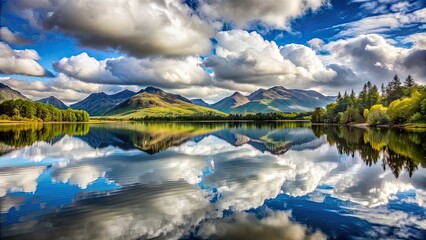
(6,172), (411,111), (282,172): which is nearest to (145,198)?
(282,172)

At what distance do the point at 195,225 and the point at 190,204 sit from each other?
374cm

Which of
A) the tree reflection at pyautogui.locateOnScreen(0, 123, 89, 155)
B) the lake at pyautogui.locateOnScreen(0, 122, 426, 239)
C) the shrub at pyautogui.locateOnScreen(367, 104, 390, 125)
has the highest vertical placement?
the shrub at pyautogui.locateOnScreen(367, 104, 390, 125)

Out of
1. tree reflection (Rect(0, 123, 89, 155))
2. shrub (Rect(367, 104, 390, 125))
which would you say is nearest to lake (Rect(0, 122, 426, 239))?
tree reflection (Rect(0, 123, 89, 155))

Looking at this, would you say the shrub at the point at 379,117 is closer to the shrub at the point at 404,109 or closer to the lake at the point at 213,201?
the shrub at the point at 404,109

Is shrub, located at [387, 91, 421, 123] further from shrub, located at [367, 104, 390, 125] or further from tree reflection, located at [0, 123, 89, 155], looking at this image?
tree reflection, located at [0, 123, 89, 155]

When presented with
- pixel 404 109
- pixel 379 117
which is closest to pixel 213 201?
pixel 404 109

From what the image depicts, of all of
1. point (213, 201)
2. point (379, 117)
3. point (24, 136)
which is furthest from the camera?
point (379, 117)

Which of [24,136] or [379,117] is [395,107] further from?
[24,136]

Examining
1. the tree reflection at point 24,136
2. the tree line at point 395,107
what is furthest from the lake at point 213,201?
the tree line at point 395,107

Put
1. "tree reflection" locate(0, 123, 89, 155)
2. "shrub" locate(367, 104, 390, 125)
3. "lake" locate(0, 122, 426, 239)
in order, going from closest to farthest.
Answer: "lake" locate(0, 122, 426, 239), "tree reflection" locate(0, 123, 89, 155), "shrub" locate(367, 104, 390, 125)

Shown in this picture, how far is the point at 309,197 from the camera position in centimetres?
2066

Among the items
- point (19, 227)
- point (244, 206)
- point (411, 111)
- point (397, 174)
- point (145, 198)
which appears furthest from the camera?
point (411, 111)

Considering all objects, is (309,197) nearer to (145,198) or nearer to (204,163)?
(145,198)

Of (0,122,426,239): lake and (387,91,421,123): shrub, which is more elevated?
(387,91,421,123): shrub
